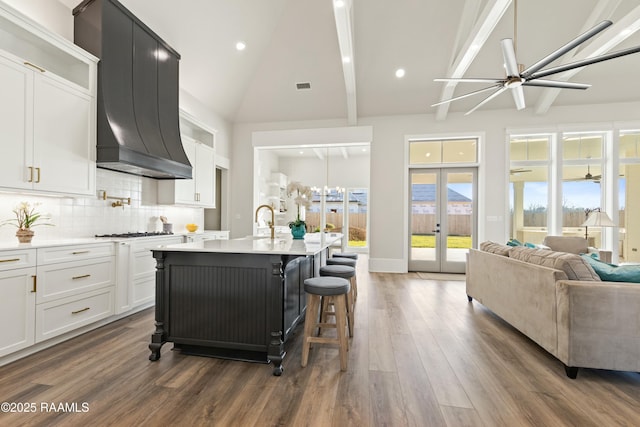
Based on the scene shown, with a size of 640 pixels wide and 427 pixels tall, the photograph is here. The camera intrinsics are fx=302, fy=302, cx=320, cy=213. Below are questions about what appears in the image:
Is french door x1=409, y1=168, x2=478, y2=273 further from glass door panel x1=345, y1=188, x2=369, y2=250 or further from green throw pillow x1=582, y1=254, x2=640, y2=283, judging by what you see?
green throw pillow x1=582, y1=254, x2=640, y2=283

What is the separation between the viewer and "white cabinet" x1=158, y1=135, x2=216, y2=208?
4.50 m

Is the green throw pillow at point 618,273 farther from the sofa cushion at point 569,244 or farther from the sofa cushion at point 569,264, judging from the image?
the sofa cushion at point 569,244

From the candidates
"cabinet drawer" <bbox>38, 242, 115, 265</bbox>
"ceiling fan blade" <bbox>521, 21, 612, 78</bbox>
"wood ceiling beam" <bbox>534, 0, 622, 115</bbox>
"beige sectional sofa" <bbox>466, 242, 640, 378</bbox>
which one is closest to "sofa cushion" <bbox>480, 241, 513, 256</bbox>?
"beige sectional sofa" <bbox>466, 242, 640, 378</bbox>

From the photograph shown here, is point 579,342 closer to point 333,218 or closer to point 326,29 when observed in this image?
point 326,29

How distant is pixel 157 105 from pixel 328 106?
3.53 meters

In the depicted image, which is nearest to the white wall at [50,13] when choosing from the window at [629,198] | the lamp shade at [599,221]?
the lamp shade at [599,221]

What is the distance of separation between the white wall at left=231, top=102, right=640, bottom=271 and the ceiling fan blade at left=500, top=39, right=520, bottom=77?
3.06 meters

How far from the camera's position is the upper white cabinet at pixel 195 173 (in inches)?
178

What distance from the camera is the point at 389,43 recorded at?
530 cm

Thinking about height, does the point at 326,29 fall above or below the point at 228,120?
above

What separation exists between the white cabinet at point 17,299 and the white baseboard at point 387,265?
522 centimetres

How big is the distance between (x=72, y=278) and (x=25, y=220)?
0.67m

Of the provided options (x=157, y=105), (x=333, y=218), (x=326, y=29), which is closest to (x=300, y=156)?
(x=333, y=218)

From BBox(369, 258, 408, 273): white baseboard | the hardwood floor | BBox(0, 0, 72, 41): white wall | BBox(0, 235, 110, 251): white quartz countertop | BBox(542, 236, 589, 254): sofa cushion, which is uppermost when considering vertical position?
BBox(0, 0, 72, 41): white wall
